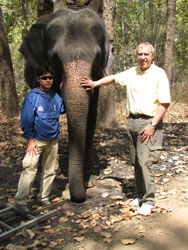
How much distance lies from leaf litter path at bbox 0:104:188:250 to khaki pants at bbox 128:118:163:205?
329 millimetres

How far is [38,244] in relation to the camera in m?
3.13

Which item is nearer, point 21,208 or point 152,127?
point 152,127

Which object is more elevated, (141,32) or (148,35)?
(141,32)

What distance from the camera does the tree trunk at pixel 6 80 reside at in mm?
9984

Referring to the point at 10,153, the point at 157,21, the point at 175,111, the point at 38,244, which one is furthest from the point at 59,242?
the point at 157,21

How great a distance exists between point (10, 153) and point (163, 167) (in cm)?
320

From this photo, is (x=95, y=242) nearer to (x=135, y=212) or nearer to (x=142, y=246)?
(x=142, y=246)

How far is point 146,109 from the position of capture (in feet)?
11.5

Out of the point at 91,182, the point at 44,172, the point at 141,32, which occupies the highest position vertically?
the point at 141,32

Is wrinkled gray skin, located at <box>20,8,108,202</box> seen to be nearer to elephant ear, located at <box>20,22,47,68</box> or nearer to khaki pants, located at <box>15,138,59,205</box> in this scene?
elephant ear, located at <box>20,22,47,68</box>

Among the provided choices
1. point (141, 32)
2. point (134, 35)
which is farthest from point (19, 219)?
point (134, 35)

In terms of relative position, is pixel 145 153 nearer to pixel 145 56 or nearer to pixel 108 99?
pixel 145 56

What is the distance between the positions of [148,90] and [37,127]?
4.53 ft

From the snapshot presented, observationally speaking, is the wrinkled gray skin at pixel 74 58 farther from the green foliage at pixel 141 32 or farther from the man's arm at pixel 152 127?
the green foliage at pixel 141 32
